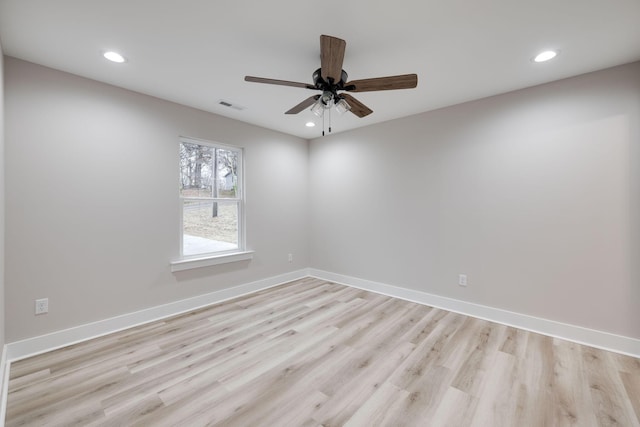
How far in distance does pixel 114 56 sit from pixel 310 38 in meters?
1.66

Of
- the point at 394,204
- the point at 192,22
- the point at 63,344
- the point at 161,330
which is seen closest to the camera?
the point at 192,22

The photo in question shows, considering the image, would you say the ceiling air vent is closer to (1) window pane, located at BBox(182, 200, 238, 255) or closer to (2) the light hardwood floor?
(1) window pane, located at BBox(182, 200, 238, 255)

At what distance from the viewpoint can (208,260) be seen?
354cm

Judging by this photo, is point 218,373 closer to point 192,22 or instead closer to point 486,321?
point 192,22

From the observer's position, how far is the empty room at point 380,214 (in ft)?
5.92

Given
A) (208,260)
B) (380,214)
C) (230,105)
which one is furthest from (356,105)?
(208,260)

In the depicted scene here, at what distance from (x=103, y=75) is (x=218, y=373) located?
2.91m

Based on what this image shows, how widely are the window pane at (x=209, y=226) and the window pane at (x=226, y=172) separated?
0.55 feet

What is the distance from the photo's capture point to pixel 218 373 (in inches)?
83.9

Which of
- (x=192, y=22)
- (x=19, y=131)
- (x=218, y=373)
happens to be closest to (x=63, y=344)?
(x=218, y=373)

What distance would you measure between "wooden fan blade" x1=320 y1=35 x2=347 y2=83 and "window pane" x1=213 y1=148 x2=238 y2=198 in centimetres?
240

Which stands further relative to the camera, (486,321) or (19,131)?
(486,321)

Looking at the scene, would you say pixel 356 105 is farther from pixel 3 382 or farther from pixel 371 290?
pixel 3 382

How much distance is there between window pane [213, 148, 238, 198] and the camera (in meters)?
3.84
